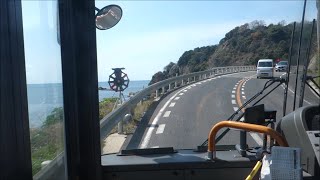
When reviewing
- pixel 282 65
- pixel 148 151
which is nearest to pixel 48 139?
pixel 148 151

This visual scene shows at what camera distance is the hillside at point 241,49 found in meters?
3.78

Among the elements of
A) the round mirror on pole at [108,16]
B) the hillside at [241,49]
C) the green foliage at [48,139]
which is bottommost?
the green foliage at [48,139]

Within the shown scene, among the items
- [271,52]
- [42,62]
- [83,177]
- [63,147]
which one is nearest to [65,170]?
[63,147]

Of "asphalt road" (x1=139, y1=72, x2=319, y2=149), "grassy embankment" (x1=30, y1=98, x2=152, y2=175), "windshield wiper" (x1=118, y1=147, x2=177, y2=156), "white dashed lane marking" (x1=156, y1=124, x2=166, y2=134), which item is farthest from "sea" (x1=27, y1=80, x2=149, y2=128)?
"white dashed lane marking" (x1=156, y1=124, x2=166, y2=134)

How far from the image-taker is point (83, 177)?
3.27 m

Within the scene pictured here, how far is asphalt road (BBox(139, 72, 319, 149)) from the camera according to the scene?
4156 millimetres

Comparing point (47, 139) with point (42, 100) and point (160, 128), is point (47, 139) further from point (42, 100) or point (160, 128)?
point (160, 128)

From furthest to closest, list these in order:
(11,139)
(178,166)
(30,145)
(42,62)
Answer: (178,166) → (42,62) → (30,145) → (11,139)

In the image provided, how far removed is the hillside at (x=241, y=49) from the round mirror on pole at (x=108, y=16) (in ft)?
3.27

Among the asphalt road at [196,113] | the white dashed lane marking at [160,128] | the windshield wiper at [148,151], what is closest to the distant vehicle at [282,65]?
the asphalt road at [196,113]

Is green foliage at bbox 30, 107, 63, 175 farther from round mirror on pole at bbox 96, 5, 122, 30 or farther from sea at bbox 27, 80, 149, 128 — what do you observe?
round mirror on pole at bbox 96, 5, 122, 30

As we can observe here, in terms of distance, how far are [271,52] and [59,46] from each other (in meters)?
2.30

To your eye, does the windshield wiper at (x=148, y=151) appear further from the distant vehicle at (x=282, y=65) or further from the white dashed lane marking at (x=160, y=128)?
the distant vehicle at (x=282, y=65)

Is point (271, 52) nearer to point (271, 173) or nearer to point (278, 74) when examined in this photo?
point (278, 74)
